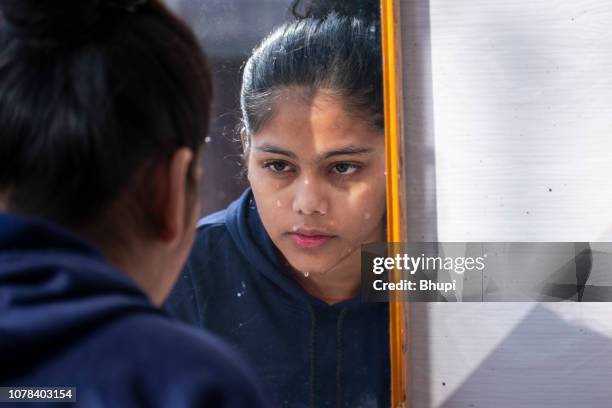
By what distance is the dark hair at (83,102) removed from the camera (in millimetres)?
670

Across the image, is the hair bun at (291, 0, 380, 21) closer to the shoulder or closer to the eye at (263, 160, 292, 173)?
the eye at (263, 160, 292, 173)

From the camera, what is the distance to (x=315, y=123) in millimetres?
1520

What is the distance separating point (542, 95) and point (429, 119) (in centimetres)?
21

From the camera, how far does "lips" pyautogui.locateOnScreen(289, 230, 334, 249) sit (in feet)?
5.11

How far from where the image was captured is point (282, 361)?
5.33 ft

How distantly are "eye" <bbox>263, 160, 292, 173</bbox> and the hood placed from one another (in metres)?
0.92

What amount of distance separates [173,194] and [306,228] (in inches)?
33.1

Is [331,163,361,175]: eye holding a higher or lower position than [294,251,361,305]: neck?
higher

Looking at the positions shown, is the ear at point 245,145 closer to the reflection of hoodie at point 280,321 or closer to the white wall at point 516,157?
the reflection of hoodie at point 280,321

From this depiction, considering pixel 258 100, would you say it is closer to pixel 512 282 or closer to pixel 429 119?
pixel 429 119

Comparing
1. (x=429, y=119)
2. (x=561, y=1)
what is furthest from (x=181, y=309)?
(x=561, y=1)

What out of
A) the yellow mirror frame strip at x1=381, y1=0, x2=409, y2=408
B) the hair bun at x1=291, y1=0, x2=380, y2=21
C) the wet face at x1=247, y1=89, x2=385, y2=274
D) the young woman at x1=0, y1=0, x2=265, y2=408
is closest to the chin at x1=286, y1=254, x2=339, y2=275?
the wet face at x1=247, y1=89, x2=385, y2=274

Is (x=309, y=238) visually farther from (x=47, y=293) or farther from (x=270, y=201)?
(x=47, y=293)

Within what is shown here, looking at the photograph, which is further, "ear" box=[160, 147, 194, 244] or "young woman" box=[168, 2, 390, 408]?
"young woman" box=[168, 2, 390, 408]
